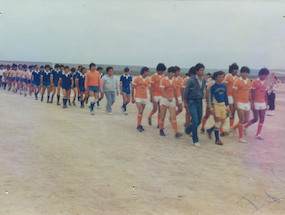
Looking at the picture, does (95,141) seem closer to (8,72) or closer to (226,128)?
(226,128)

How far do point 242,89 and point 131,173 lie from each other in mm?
4252

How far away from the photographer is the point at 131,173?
485 cm

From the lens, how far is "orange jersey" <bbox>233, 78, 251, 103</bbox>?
748cm

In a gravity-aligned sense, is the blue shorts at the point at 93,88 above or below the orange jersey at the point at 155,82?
below

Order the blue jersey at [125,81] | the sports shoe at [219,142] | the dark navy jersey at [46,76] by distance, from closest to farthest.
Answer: the sports shoe at [219,142] < the blue jersey at [125,81] < the dark navy jersey at [46,76]

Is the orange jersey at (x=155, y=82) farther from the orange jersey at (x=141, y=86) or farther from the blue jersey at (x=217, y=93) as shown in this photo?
the blue jersey at (x=217, y=93)

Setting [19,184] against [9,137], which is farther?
[9,137]

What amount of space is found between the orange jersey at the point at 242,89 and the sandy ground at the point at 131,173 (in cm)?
117

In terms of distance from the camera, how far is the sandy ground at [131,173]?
3.70 m

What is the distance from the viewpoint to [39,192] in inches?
155

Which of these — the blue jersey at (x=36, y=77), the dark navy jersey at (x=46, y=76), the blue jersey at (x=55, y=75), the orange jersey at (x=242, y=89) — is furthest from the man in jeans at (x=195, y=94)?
the blue jersey at (x=36, y=77)

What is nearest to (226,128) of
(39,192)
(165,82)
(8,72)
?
(165,82)

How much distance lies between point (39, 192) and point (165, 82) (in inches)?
182

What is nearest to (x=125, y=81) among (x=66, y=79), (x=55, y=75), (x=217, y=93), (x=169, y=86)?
(x=66, y=79)
